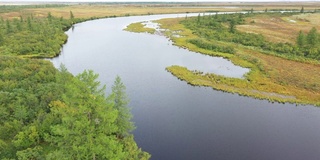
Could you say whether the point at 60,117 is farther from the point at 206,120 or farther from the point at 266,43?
the point at 266,43

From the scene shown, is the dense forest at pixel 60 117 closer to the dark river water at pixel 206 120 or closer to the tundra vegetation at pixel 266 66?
the dark river water at pixel 206 120

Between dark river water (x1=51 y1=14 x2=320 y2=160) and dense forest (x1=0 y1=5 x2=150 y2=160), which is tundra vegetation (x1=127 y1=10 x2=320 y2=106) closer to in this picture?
dark river water (x1=51 y1=14 x2=320 y2=160)

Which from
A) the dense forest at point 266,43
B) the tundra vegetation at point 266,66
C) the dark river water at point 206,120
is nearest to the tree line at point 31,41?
the dark river water at point 206,120

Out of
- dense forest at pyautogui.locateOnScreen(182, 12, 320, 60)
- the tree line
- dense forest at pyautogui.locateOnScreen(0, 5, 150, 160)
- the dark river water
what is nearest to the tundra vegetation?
dense forest at pyautogui.locateOnScreen(182, 12, 320, 60)

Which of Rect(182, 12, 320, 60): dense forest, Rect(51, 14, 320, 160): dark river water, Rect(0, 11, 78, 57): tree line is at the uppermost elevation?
Rect(0, 11, 78, 57): tree line

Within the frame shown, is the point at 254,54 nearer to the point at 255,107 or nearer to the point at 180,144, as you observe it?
the point at 255,107

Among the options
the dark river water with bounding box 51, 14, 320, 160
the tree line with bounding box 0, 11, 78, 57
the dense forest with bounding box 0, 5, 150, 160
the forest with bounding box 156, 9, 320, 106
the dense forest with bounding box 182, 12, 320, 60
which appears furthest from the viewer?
the dense forest with bounding box 182, 12, 320, 60

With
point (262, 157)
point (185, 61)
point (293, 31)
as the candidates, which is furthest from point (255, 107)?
point (293, 31)
